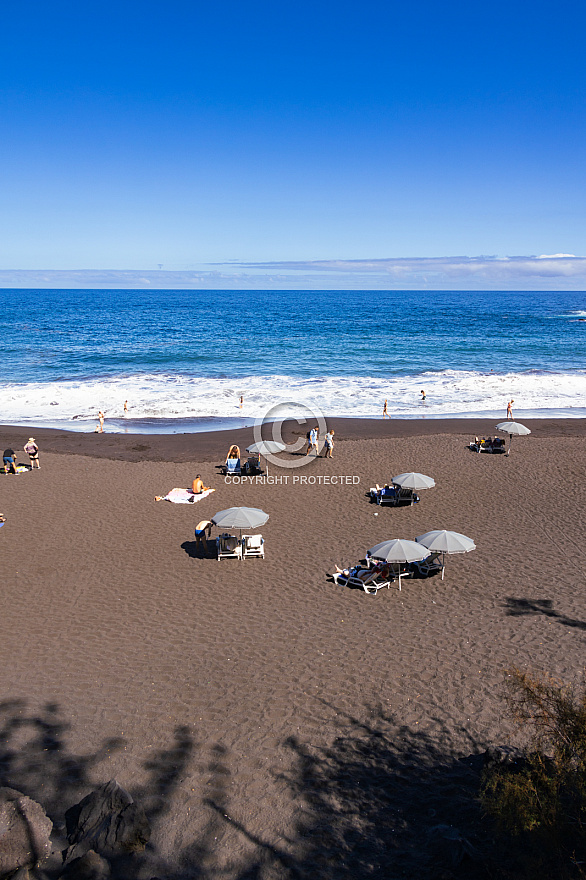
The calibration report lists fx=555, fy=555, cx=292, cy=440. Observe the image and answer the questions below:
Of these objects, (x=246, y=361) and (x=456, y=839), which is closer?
(x=456, y=839)

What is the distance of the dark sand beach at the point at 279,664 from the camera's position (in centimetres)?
609

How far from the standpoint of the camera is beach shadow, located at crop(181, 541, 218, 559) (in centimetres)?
1337

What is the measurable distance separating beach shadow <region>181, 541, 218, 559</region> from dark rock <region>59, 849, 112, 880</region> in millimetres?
8126

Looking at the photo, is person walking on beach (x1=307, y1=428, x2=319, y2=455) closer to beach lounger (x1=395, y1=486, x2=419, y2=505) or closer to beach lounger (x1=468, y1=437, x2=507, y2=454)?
beach lounger (x1=395, y1=486, x2=419, y2=505)

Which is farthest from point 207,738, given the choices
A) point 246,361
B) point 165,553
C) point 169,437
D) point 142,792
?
point 246,361

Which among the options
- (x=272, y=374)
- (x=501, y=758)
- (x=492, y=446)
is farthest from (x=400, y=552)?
(x=272, y=374)

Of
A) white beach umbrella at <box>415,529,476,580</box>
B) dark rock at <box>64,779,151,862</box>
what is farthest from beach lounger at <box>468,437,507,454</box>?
dark rock at <box>64,779,151,862</box>

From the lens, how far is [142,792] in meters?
6.41

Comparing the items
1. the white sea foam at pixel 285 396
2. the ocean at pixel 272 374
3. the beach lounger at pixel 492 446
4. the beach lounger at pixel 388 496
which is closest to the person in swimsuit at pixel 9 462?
the ocean at pixel 272 374

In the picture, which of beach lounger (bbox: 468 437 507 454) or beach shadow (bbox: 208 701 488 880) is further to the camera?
beach lounger (bbox: 468 437 507 454)

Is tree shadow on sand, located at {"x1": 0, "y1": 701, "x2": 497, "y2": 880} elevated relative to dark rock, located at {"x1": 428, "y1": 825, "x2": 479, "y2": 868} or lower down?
lower down

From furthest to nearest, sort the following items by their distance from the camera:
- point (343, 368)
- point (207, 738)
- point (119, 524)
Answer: point (343, 368), point (119, 524), point (207, 738)

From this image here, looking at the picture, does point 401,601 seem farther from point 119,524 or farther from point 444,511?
point 119,524

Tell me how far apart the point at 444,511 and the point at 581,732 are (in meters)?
11.3
